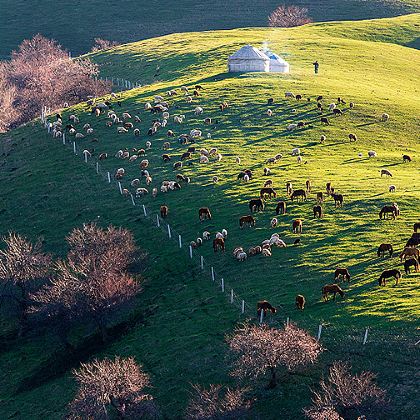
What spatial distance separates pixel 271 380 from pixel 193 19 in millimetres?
154435

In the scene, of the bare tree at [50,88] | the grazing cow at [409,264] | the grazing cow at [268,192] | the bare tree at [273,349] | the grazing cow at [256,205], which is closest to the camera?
the bare tree at [273,349]

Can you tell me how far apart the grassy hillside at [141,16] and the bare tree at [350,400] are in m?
146

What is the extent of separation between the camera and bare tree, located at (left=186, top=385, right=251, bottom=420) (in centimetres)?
3616

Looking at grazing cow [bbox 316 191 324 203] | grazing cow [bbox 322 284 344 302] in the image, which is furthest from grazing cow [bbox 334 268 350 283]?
grazing cow [bbox 316 191 324 203]

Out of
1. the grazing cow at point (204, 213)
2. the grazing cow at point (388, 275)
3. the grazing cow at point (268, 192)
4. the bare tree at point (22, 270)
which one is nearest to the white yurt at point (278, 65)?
the grazing cow at point (268, 192)

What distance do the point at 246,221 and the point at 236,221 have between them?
142 cm

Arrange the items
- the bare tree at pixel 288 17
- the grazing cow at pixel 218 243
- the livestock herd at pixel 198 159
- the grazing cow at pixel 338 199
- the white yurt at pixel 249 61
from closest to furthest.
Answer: the livestock herd at pixel 198 159
the grazing cow at pixel 218 243
the grazing cow at pixel 338 199
the white yurt at pixel 249 61
the bare tree at pixel 288 17

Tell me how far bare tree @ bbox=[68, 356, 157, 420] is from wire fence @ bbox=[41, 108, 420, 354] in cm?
891

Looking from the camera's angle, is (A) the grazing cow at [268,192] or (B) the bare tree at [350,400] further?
(A) the grazing cow at [268,192]

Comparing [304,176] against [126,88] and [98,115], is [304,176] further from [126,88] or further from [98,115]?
[126,88]

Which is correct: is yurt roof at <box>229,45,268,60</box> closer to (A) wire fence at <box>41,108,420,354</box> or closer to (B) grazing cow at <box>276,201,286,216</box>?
(A) wire fence at <box>41,108,420,354</box>

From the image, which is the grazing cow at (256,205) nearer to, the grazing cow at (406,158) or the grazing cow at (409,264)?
the grazing cow at (409,264)

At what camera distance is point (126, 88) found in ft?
373

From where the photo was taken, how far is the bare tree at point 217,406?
36.2 meters
